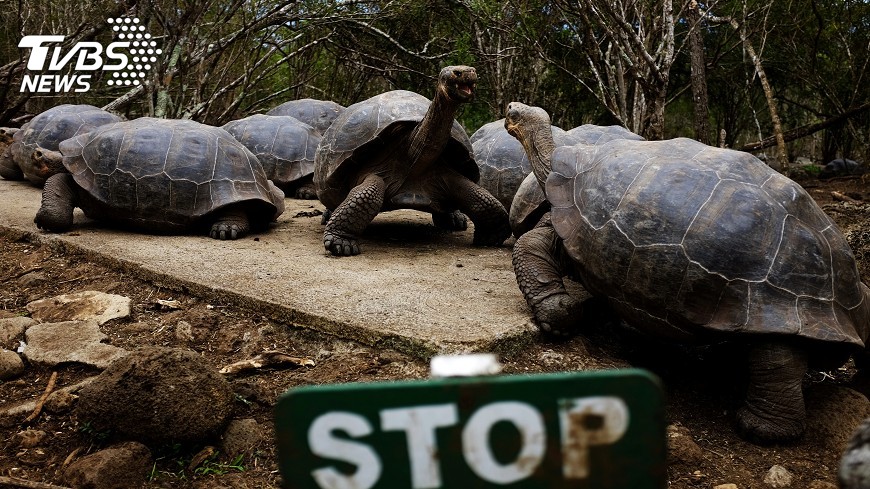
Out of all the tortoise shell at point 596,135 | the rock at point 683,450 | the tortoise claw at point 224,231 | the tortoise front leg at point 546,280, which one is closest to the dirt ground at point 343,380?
the rock at point 683,450

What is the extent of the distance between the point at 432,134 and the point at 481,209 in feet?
2.16

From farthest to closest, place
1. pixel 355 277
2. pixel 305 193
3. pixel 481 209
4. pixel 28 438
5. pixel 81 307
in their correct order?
pixel 305 193 < pixel 481 209 < pixel 355 277 < pixel 81 307 < pixel 28 438

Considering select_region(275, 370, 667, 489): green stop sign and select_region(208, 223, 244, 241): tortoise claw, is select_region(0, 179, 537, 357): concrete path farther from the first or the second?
select_region(275, 370, 667, 489): green stop sign

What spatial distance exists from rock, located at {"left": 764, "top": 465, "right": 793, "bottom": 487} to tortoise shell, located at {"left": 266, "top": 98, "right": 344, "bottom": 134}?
8048 mm

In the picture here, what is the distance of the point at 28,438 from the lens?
240 centimetres

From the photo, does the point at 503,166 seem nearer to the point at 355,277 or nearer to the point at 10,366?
the point at 355,277

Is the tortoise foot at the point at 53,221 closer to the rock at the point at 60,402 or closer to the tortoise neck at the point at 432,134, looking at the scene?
the tortoise neck at the point at 432,134

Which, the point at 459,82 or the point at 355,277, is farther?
the point at 459,82

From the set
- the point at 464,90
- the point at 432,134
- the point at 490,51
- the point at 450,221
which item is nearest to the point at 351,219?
the point at 432,134

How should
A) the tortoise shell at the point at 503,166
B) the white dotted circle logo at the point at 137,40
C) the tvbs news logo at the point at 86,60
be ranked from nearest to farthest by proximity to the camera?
the tortoise shell at the point at 503,166
the white dotted circle logo at the point at 137,40
the tvbs news logo at the point at 86,60

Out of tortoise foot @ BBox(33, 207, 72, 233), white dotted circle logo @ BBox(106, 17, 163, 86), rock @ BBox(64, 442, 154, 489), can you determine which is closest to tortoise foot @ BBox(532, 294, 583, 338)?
rock @ BBox(64, 442, 154, 489)

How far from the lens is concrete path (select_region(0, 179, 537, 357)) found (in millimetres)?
3066

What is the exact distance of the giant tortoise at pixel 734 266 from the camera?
8.39 ft

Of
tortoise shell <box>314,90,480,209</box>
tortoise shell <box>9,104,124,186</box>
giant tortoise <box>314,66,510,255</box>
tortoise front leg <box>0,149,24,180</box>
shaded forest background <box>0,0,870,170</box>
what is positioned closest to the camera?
giant tortoise <box>314,66,510,255</box>
